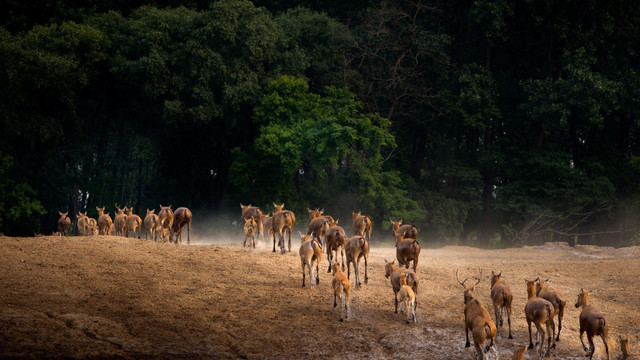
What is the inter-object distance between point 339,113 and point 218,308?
24.7 meters

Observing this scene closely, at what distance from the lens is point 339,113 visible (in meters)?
42.4

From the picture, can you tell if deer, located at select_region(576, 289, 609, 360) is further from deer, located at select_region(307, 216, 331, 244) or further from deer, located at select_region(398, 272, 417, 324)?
deer, located at select_region(307, 216, 331, 244)

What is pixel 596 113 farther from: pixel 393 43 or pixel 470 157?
pixel 393 43

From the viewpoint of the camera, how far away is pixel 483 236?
5081 cm

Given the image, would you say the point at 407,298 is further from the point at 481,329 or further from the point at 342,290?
the point at 481,329

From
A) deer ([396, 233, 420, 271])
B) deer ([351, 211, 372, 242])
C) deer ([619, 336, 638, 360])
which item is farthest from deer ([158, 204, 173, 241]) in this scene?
deer ([619, 336, 638, 360])

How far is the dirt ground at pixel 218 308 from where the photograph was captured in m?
16.3

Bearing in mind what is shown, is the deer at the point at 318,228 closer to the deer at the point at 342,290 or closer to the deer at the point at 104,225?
the deer at the point at 342,290

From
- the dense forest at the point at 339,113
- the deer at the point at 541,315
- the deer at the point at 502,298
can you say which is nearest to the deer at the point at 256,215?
the dense forest at the point at 339,113

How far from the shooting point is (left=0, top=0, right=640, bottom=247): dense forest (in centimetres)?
4394

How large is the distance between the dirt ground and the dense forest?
1803cm

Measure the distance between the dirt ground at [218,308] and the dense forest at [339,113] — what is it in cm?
1803

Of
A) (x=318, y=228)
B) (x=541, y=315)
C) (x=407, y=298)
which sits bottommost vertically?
(x=541, y=315)

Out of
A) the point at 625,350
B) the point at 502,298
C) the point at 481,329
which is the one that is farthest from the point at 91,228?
the point at 625,350
